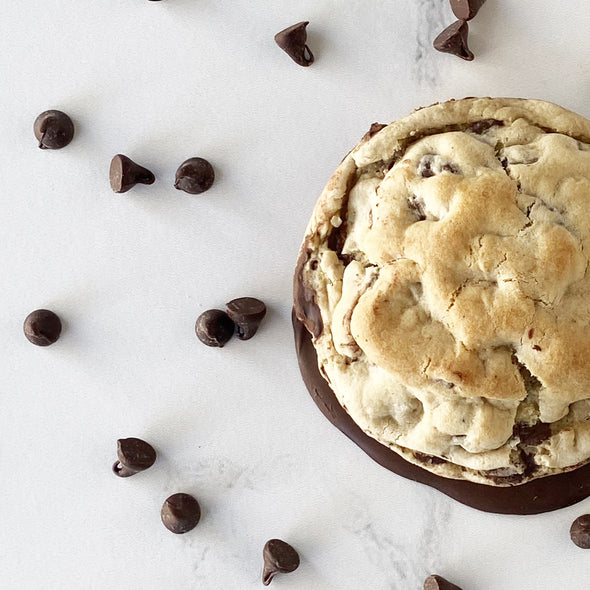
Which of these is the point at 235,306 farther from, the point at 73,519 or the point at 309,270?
the point at 73,519

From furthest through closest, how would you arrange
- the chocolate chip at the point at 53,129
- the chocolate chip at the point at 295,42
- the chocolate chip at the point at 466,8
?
the chocolate chip at the point at 53,129, the chocolate chip at the point at 295,42, the chocolate chip at the point at 466,8

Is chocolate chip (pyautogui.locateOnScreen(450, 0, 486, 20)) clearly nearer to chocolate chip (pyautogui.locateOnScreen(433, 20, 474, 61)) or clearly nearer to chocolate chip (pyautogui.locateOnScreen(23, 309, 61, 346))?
chocolate chip (pyautogui.locateOnScreen(433, 20, 474, 61))

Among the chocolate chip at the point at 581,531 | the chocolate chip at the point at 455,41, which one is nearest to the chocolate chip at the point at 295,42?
the chocolate chip at the point at 455,41

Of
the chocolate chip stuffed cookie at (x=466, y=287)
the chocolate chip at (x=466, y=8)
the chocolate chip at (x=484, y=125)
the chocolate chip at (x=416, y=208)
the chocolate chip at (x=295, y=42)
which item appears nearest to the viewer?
the chocolate chip stuffed cookie at (x=466, y=287)

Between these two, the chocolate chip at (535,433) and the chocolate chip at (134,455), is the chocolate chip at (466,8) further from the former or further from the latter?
the chocolate chip at (134,455)

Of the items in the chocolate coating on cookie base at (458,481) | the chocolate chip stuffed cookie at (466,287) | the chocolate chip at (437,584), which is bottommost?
the chocolate chip at (437,584)

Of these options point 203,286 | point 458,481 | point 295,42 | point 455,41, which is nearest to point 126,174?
point 203,286

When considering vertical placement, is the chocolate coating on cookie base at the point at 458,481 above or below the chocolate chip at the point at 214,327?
below

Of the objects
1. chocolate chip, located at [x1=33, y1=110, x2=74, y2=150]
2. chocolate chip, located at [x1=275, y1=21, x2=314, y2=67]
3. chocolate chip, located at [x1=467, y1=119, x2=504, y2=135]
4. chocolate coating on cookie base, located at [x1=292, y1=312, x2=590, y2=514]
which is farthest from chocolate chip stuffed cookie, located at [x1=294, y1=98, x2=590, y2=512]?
chocolate chip, located at [x1=33, y1=110, x2=74, y2=150]
